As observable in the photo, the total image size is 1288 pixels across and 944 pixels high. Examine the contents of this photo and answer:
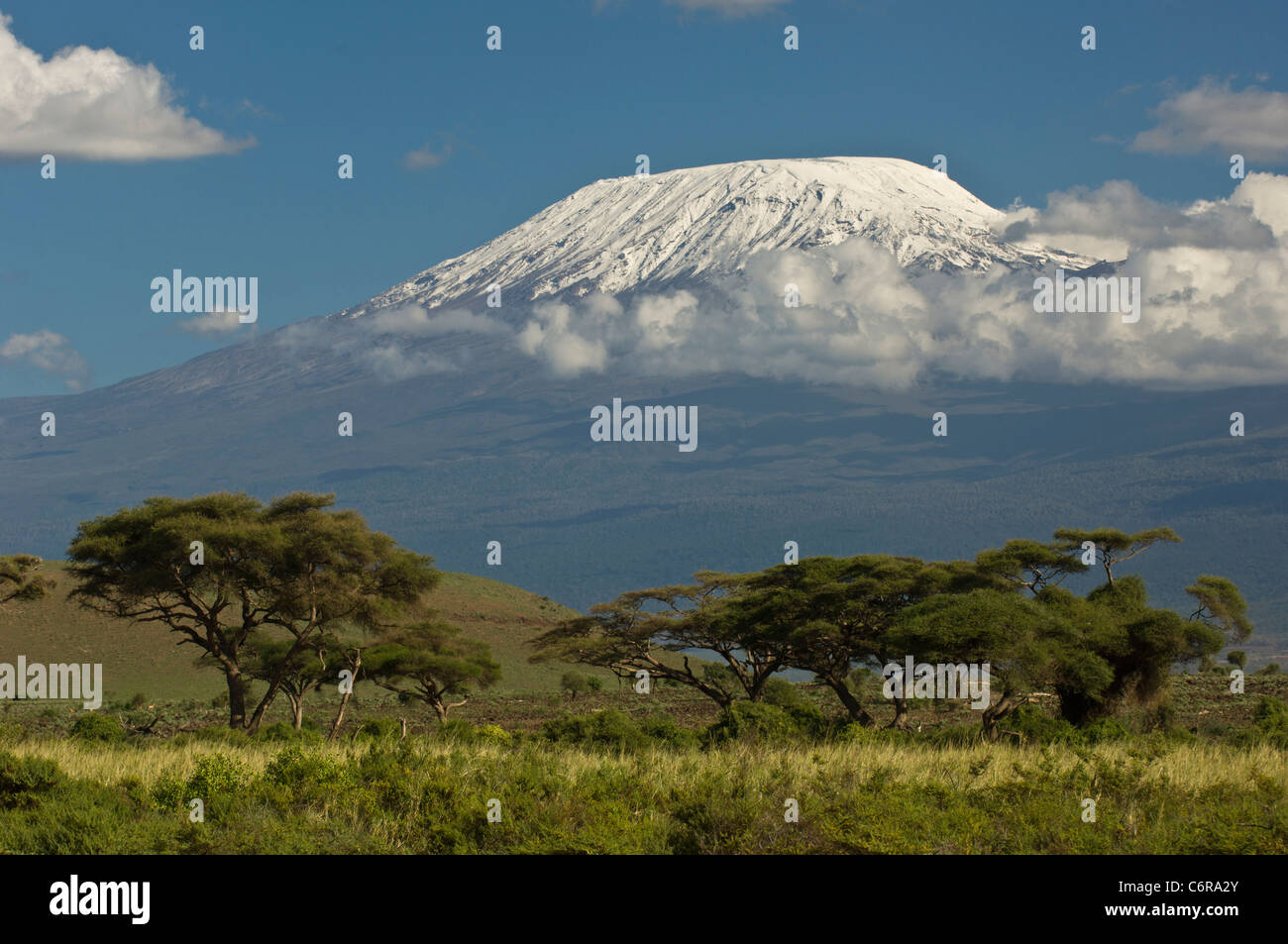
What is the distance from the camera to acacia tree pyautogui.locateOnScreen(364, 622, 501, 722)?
133ft

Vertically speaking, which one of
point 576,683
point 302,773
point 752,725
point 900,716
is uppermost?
point 302,773

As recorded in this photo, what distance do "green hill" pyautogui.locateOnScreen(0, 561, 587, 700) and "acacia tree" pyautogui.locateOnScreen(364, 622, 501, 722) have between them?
81.5ft

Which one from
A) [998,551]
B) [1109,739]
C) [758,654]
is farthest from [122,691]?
[1109,739]

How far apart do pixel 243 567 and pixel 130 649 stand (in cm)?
4635

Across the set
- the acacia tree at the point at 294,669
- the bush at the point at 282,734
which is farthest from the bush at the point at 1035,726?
the acacia tree at the point at 294,669

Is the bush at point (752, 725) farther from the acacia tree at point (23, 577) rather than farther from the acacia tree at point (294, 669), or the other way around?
the acacia tree at point (23, 577)

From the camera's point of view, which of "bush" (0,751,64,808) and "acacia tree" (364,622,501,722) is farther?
"acacia tree" (364,622,501,722)

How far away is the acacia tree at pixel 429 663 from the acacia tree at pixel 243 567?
14.6ft

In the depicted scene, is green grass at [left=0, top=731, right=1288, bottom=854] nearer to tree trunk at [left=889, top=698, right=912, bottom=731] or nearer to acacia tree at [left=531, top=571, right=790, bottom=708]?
tree trunk at [left=889, top=698, right=912, bottom=731]

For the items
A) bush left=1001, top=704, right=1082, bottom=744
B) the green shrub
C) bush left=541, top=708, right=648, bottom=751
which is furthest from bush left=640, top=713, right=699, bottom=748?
the green shrub

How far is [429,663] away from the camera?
4106cm

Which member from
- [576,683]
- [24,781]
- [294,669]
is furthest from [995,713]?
[576,683]

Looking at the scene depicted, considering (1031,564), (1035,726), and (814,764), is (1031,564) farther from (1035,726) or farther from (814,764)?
(814,764)
